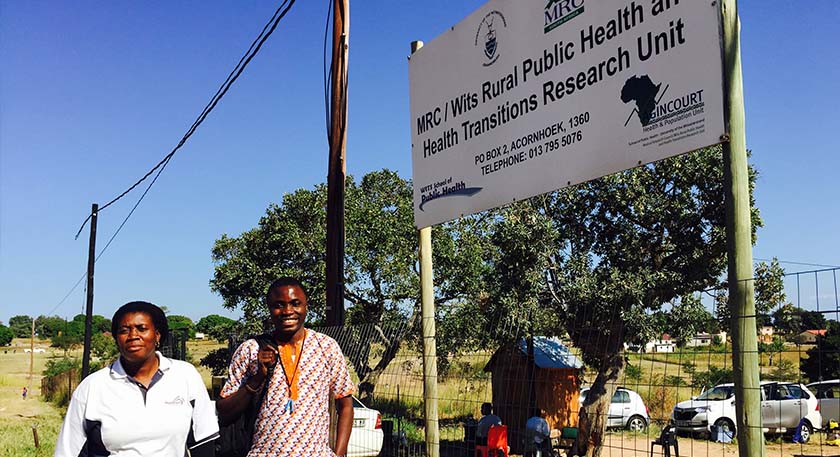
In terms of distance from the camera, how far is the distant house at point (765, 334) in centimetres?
342

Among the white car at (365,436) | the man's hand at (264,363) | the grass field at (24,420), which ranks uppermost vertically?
the man's hand at (264,363)

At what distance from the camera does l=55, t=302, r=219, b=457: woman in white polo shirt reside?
3301mm

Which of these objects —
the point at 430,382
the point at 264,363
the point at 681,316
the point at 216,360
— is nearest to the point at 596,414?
the point at 681,316

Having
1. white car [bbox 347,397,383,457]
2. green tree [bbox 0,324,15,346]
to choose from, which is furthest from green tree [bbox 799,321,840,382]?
green tree [bbox 0,324,15,346]

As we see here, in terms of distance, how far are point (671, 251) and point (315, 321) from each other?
33.8 feet

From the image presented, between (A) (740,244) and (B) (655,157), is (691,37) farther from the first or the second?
(A) (740,244)

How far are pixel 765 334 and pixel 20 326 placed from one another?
4848 inches

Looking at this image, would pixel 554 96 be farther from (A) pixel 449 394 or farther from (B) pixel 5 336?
(B) pixel 5 336

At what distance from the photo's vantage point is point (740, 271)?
3.32 m

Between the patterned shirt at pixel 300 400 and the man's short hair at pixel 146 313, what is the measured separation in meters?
0.38

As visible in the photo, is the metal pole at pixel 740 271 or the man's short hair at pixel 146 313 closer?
the metal pole at pixel 740 271

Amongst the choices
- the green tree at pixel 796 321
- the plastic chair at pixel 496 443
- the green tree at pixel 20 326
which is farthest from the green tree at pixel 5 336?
the green tree at pixel 796 321

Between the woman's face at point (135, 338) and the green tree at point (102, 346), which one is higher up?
the woman's face at point (135, 338)

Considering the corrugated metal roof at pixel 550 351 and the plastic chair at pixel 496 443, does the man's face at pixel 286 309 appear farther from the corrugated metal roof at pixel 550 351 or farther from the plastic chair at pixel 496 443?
the plastic chair at pixel 496 443
